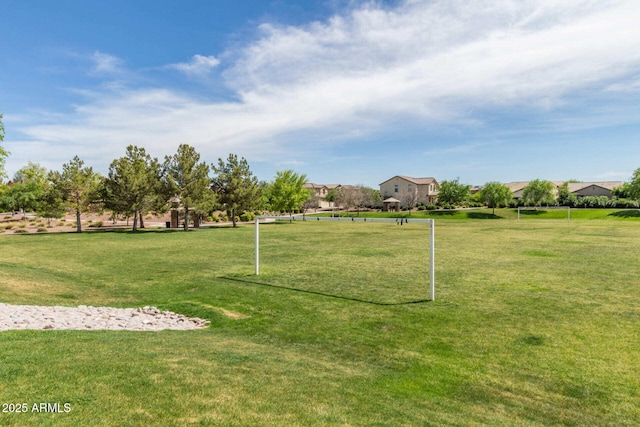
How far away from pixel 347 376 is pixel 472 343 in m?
3.81

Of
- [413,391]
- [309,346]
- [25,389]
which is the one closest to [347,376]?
[413,391]

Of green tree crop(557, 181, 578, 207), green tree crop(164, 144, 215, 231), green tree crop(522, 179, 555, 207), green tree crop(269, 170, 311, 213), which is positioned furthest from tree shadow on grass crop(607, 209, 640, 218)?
green tree crop(164, 144, 215, 231)

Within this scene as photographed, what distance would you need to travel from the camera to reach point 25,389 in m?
5.04

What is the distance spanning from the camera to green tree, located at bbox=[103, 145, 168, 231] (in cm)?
3991

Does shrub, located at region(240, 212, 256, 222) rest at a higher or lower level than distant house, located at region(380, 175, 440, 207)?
lower

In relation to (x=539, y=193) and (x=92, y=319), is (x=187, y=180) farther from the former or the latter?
(x=539, y=193)

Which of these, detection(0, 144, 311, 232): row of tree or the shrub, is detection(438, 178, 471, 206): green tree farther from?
detection(0, 144, 311, 232): row of tree

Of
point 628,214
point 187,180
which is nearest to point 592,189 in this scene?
point 628,214

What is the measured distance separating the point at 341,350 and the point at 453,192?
3224 inches

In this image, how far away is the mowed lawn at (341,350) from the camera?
5152mm

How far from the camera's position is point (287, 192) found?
61.1m

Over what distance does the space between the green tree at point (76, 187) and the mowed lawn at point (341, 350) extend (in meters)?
25.2

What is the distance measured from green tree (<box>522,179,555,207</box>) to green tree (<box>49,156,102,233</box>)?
83.0m

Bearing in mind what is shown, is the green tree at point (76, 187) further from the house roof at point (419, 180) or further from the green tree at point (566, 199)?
the green tree at point (566, 199)
